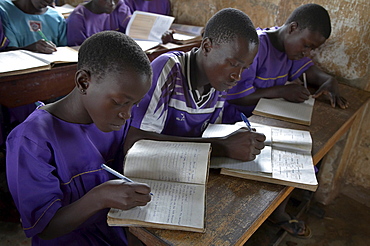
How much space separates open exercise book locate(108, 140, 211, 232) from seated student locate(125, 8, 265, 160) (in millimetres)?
174

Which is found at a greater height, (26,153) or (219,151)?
(26,153)

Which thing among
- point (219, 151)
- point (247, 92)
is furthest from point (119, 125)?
point (247, 92)

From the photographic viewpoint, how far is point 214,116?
5.49ft

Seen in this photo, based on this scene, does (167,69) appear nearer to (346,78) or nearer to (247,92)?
(247,92)

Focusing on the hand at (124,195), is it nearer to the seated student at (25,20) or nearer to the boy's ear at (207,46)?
the boy's ear at (207,46)

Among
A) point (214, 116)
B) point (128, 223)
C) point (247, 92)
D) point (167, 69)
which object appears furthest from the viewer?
point (247, 92)

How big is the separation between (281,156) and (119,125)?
652 mm

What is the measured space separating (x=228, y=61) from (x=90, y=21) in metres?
2.34

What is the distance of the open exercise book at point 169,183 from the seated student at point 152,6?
2818mm

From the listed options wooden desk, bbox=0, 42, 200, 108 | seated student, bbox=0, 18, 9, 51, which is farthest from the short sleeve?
Result: seated student, bbox=0, 18, 9, 51

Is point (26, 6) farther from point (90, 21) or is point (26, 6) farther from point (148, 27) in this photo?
point (148, 27)

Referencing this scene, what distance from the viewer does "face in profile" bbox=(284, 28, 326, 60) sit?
1828 millimetres

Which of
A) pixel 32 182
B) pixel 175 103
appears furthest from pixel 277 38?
pixel 32 182

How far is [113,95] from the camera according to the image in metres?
0.97
